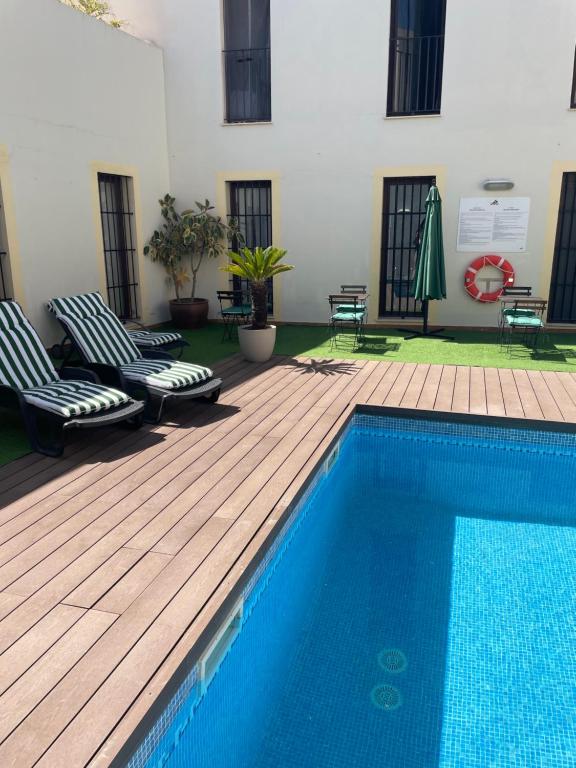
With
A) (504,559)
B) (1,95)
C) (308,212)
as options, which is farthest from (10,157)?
(504,559)

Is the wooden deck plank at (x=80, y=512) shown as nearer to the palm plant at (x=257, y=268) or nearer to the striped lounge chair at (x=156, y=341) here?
the striped lounge chair at (x=156, y=341)

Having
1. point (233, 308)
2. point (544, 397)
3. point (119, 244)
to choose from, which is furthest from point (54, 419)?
point (119, 244)

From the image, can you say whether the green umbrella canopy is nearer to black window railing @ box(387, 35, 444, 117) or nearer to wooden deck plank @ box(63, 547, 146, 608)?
black window railing @ box(387, 35, 444, 117)

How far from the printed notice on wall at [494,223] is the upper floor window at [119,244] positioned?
18.3 ft

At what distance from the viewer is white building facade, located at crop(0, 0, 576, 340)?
9305mm

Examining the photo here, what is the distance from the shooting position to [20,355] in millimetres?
5391

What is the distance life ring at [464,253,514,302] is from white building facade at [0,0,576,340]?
12 cm

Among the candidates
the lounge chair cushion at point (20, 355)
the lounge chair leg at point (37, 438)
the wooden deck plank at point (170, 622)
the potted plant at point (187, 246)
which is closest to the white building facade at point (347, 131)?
the potted plant at point (187, 246)

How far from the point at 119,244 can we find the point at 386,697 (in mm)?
8635

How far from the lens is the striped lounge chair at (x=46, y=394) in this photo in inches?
187

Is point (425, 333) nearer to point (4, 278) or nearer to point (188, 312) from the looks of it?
point (188, 312)

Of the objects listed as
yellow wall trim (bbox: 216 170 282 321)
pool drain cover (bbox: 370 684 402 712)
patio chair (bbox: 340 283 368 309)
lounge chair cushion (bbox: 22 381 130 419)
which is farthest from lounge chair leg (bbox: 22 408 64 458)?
yellow wall trim (bbox: 216 170 282 321)

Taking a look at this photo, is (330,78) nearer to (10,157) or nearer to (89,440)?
(10,157)

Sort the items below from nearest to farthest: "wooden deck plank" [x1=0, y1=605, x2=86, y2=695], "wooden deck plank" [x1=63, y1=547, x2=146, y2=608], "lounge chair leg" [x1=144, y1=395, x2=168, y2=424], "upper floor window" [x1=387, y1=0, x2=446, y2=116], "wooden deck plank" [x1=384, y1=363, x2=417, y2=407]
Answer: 1. "wooden deck plank" [x1=0, y1=605, x2=86, y2=695]
2. "wooden deck plank" [x1=63, y1=547, x2=146, y2=608]
3. "lounge chair leg" [x1=144, y1=395, x2=168, y2=424]
4. "wooden deck plank" [x1=384, y1=363, x2=417, y2=407]
5. "upper floor window" [x1=387, y1=0, x2=446, y2=116]
